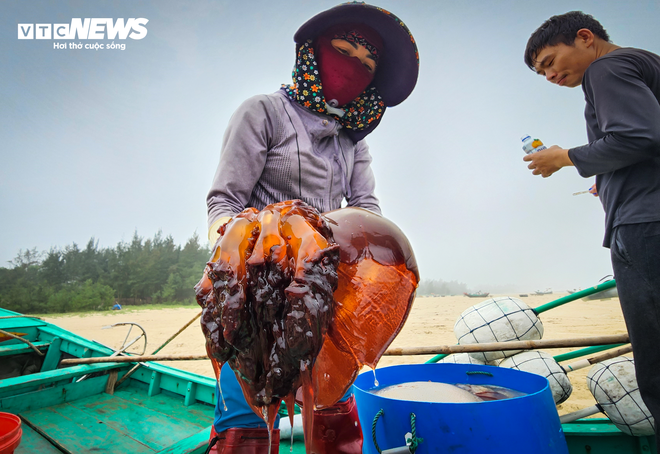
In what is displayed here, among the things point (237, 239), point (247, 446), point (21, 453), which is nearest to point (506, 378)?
point (247, 446)

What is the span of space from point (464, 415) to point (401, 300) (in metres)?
0.75

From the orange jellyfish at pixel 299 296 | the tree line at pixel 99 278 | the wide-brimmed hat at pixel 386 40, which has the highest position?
Answer: the wide-brimmed hat at pixel 386 40

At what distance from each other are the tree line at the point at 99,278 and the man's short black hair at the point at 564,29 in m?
25.3

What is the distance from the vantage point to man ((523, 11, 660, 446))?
127 cm

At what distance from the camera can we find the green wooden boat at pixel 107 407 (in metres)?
1.65

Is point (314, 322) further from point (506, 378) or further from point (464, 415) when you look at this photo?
point (506, 378)

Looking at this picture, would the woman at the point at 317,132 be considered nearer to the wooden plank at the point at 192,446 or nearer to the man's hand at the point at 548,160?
the wooden plank at the point at 192,446

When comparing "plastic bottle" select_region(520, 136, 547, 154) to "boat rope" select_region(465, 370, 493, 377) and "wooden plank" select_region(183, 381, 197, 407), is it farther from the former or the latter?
"wooden plank" select_region(183, 381, 197, 407)

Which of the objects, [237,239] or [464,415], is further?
[464,415]

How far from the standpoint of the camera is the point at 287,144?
1.08 metres

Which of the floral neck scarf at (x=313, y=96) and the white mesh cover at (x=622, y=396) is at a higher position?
the floral neck scarf at (x=313, y=96)

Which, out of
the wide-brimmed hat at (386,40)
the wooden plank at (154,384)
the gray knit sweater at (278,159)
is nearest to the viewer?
the gray knit sweater at (278,159)

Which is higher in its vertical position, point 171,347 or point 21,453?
point 21,453

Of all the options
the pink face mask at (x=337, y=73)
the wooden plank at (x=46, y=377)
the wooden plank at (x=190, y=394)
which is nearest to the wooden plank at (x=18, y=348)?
the wooden plank at (x=46, y=377)
